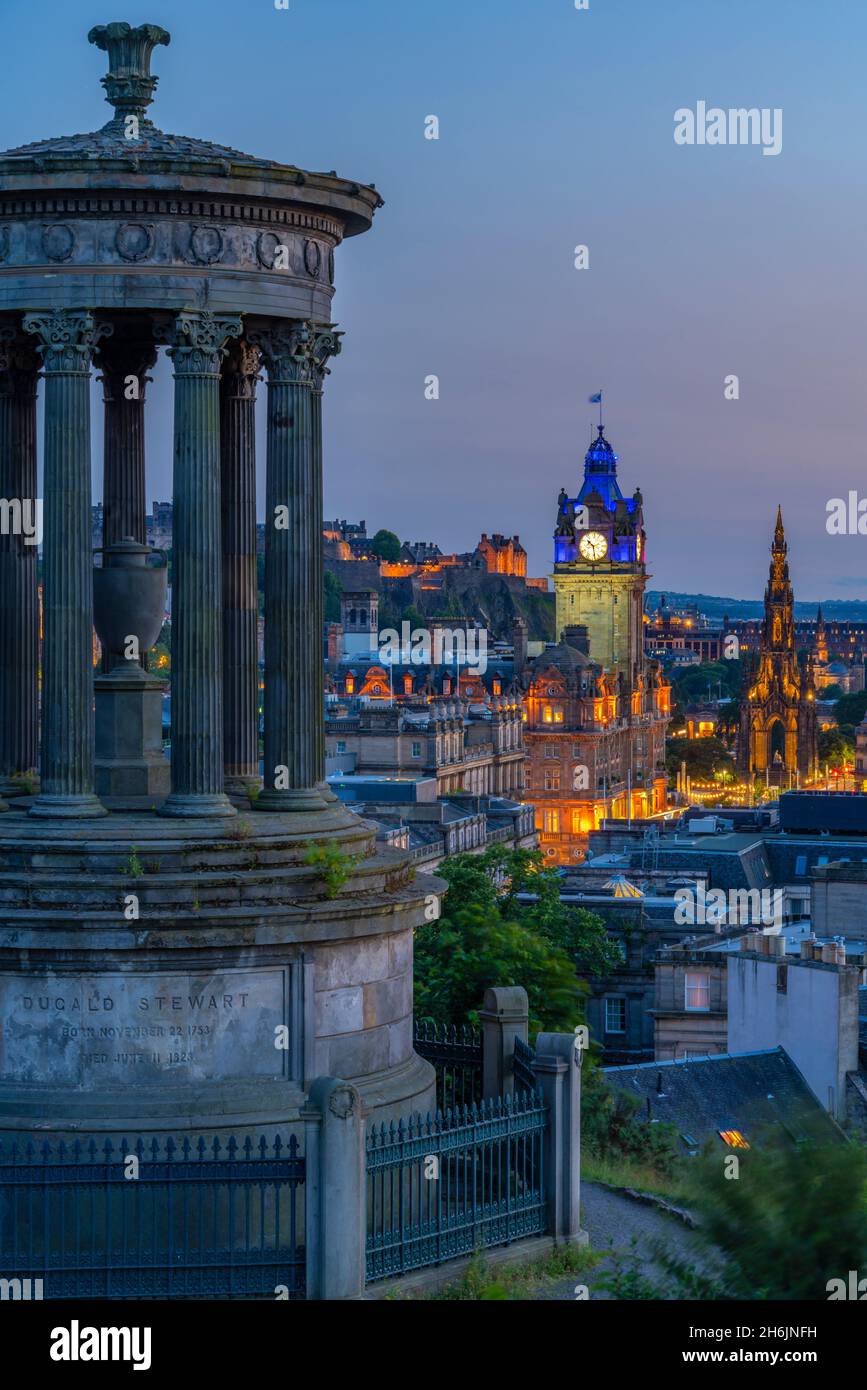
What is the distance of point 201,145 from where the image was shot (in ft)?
88.8

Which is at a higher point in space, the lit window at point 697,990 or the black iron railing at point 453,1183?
the black iron railing at point 453,1183

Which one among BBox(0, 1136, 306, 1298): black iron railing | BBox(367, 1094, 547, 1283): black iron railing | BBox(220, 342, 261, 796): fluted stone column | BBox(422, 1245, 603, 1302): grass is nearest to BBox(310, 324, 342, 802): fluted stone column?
BBox(220, 342, 261, 796): fluted stone column

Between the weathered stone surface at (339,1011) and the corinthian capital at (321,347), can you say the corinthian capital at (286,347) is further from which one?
the weathered stone surface at (339,1011)

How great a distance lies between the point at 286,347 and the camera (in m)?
27.0

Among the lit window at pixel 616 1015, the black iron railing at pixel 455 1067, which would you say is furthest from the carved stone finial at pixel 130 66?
the lit window at pixel 616 1015

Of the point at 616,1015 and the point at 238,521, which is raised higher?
the point at 238,521

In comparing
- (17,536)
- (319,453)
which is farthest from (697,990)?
(17,536)

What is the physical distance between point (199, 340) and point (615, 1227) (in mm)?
10377

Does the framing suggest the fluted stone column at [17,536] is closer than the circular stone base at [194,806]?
No

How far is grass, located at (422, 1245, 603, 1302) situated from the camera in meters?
24.8

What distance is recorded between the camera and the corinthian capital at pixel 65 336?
2589cm

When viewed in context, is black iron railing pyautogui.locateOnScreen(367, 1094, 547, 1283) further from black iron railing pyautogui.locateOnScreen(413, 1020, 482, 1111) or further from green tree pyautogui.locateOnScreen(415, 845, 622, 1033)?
green tree pyautogui.locateOnScreen(415, 845, 622, 1033)

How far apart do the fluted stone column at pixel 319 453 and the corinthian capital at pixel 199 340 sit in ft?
4.20

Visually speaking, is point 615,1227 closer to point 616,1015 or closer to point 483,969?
point 483,969
